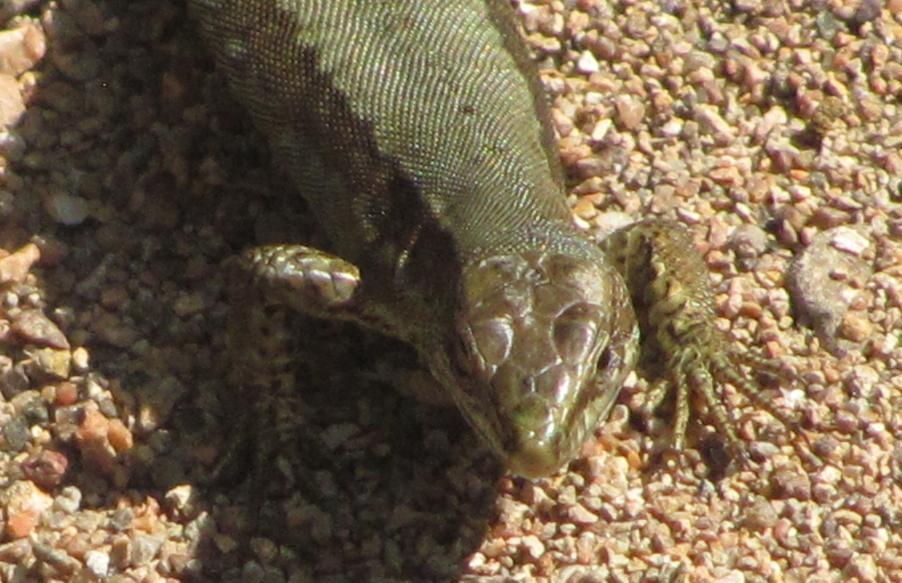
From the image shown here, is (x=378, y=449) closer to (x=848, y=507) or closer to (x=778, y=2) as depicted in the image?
(x=848, y=507)

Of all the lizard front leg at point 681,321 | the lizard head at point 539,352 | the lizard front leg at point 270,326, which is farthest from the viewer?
→ the lizard front leg at point 681,321

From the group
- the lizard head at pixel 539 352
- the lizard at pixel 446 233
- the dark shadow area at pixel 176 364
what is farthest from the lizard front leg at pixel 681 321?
the dark shadow area at pixel 176 364

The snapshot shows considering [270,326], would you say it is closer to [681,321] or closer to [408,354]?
[408,354]

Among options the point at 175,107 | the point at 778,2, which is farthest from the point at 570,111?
the point at 175,107

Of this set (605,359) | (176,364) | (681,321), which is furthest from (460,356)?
(176,364)

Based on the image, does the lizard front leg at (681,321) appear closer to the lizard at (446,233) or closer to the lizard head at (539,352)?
the lizard at (446,233)

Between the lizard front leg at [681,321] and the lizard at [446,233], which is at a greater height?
the lizard at [446,233]

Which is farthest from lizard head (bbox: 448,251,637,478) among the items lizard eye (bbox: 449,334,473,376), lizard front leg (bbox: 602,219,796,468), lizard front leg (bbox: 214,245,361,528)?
lizard front leg (bbox: 214,245,361,528)

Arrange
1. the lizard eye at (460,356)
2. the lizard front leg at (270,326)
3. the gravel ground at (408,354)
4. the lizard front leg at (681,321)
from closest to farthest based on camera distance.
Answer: the lizard eye at (460,356) < the gravel ground at (408,354) < the lizard front leg at (270,326) < the lizard front leg at (681,321)
